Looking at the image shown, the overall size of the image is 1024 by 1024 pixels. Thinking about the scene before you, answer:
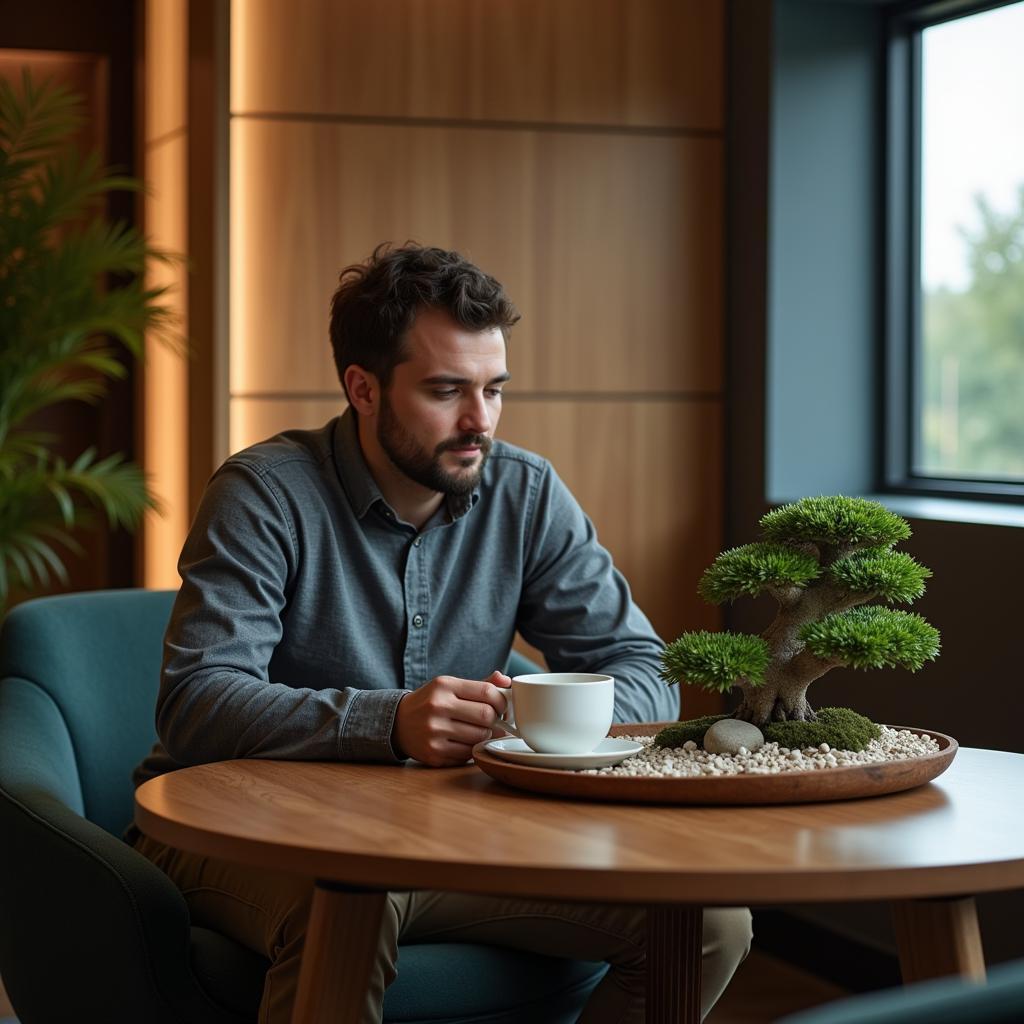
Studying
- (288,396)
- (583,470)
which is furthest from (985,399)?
(288,396)

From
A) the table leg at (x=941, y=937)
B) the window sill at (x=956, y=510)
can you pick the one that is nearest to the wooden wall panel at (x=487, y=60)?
the window sill at (x=956, y=510)

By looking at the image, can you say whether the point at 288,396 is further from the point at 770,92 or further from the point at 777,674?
the point at 777,674

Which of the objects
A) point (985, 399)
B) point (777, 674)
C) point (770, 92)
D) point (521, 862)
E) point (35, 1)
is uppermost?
point (35, 1)

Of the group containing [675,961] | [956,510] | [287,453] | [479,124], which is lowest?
[675,961]

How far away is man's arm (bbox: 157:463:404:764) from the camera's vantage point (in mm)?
1794

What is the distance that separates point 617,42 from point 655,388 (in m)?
0.83

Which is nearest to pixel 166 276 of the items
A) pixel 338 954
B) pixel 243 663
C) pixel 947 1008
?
pixel 243 663

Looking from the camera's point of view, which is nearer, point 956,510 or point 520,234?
point 956,510

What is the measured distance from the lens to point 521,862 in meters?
1.26

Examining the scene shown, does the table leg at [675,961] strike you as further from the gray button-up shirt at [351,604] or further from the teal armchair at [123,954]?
the gray button-up shirt at [351,604]

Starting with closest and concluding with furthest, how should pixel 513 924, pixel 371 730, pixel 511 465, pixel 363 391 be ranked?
pixel 371 730, pixel 513 924, pixel 363 391, pixel 511 465

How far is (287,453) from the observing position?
220cm

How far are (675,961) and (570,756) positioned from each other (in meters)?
0.42

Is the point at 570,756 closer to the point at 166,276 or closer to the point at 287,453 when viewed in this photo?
the point at 287,453
